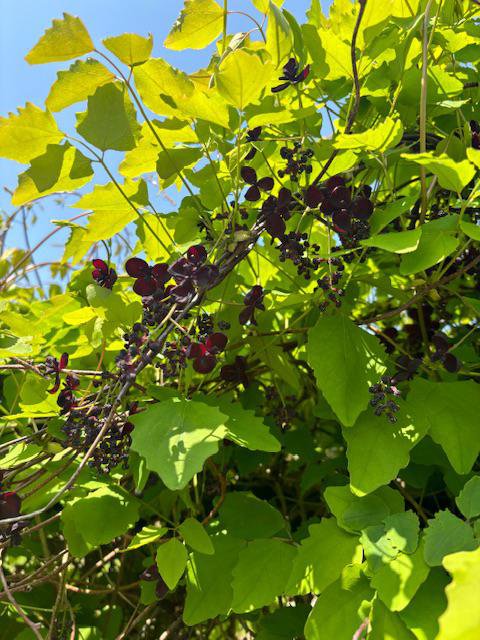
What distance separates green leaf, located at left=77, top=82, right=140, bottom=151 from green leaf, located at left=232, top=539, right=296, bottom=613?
66 cm

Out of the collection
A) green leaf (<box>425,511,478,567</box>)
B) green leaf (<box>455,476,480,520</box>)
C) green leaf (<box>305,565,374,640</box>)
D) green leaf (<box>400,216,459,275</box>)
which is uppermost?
green leaf (<box>400,216,459,275</box>)

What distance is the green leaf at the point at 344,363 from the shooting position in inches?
34.0

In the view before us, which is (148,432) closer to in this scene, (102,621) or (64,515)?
(64,515)

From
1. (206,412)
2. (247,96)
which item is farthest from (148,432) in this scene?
(247,96)

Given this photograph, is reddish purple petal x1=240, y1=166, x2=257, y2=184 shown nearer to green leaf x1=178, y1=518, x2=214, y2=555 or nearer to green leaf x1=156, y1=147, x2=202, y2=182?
green leaf x1=156, y1=147, x2=202, y2=182

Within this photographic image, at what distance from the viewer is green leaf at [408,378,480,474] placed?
32.9 inches

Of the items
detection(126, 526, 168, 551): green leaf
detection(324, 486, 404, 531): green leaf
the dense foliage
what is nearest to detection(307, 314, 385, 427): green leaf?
the dense foliage

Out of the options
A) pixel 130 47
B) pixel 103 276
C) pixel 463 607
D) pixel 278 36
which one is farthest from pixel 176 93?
pixel 463 607

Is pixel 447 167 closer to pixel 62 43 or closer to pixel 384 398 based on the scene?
pixel 384 398

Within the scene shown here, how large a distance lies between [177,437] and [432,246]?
432 millimetres

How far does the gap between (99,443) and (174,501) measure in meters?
0.34

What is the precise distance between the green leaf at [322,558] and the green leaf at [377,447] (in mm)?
74

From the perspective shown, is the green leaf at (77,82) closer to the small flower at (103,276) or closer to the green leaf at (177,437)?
the small flower at (103,276)

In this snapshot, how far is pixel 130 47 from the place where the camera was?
2.50 ft
